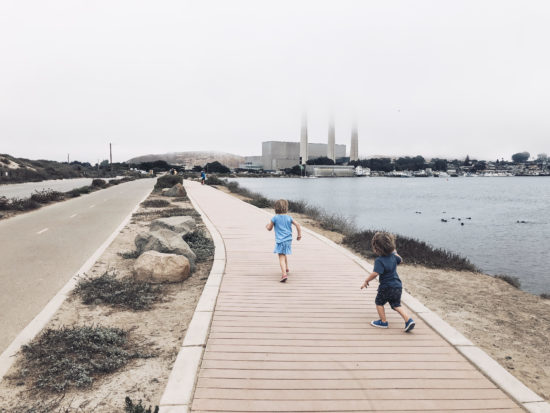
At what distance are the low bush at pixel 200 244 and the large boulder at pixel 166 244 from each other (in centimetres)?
76

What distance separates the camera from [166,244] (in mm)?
8641

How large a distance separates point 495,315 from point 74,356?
6416 millimetres

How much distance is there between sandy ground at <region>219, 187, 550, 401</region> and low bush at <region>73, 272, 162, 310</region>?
4.75 meters

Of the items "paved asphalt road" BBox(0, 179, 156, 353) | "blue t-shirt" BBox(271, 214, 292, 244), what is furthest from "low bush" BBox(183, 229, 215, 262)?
"blue t-shirt" BBox(271, 214, 292, 244)

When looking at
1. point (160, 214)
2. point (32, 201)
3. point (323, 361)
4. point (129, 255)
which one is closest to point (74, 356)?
point (323, 361)

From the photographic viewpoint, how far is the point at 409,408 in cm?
339

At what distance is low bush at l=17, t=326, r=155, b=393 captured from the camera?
407 centimetres

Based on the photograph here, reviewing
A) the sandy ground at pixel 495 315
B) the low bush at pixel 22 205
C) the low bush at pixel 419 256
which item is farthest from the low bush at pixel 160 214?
the sandy ground at pixel 495 315

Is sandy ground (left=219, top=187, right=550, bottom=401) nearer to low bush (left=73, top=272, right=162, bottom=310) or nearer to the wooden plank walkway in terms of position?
the wooden plank walkway

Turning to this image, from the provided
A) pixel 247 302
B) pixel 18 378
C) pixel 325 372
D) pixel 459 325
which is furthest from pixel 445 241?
pixel 18 378

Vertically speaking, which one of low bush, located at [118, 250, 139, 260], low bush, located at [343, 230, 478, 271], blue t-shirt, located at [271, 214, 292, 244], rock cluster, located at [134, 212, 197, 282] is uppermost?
blue t-shirt, located at [271, 214, 292, 244]

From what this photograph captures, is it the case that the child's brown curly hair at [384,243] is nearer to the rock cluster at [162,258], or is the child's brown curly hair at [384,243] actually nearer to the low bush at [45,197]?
the rock cluster at [162,258]

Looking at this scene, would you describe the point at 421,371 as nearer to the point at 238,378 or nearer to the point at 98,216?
the point at 238,378

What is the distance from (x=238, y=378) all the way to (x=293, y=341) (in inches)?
40.2
